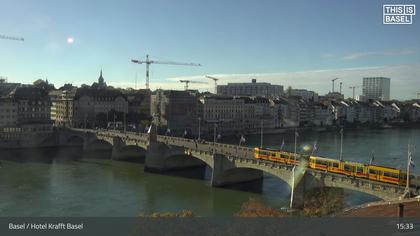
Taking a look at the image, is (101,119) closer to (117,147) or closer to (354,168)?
(117,147)

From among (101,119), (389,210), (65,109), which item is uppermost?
(65,109)

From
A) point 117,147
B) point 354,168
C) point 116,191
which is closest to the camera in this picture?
point 354,168

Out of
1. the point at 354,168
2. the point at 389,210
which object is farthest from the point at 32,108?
the point at 389,210

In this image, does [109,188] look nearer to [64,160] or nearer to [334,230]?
[64,160]

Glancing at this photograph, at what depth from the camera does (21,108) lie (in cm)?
9688

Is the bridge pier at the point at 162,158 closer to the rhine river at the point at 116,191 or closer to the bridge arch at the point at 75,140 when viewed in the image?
the rhine river at the point at 116,191

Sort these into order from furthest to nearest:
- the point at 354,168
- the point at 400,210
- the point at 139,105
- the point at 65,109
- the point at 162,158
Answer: the point at 139,105 < the point at 65,109 < the point at 162,158 < the point at 354,168 < the point at 400,210

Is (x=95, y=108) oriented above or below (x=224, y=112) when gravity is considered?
above

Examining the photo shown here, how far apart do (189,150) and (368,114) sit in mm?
135957

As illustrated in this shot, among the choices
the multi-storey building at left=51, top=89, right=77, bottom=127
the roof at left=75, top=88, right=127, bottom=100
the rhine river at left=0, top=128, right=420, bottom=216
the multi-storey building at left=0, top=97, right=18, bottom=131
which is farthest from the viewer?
the roof at left=75, top=88, right=127, bottom=100

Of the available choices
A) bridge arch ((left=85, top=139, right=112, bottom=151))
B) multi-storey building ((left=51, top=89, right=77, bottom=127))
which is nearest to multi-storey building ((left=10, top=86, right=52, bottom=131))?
multi-storey building ((left=51, top=89, right=77, bottom=127))

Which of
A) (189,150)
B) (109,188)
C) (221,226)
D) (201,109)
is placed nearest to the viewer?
(221,226)

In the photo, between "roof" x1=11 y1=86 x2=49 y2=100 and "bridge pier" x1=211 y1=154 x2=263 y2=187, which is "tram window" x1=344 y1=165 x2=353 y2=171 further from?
"roof" x1=11 y1=86 x2=49 y2=100

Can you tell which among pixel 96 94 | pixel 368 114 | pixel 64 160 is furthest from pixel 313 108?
pixel 64 160
